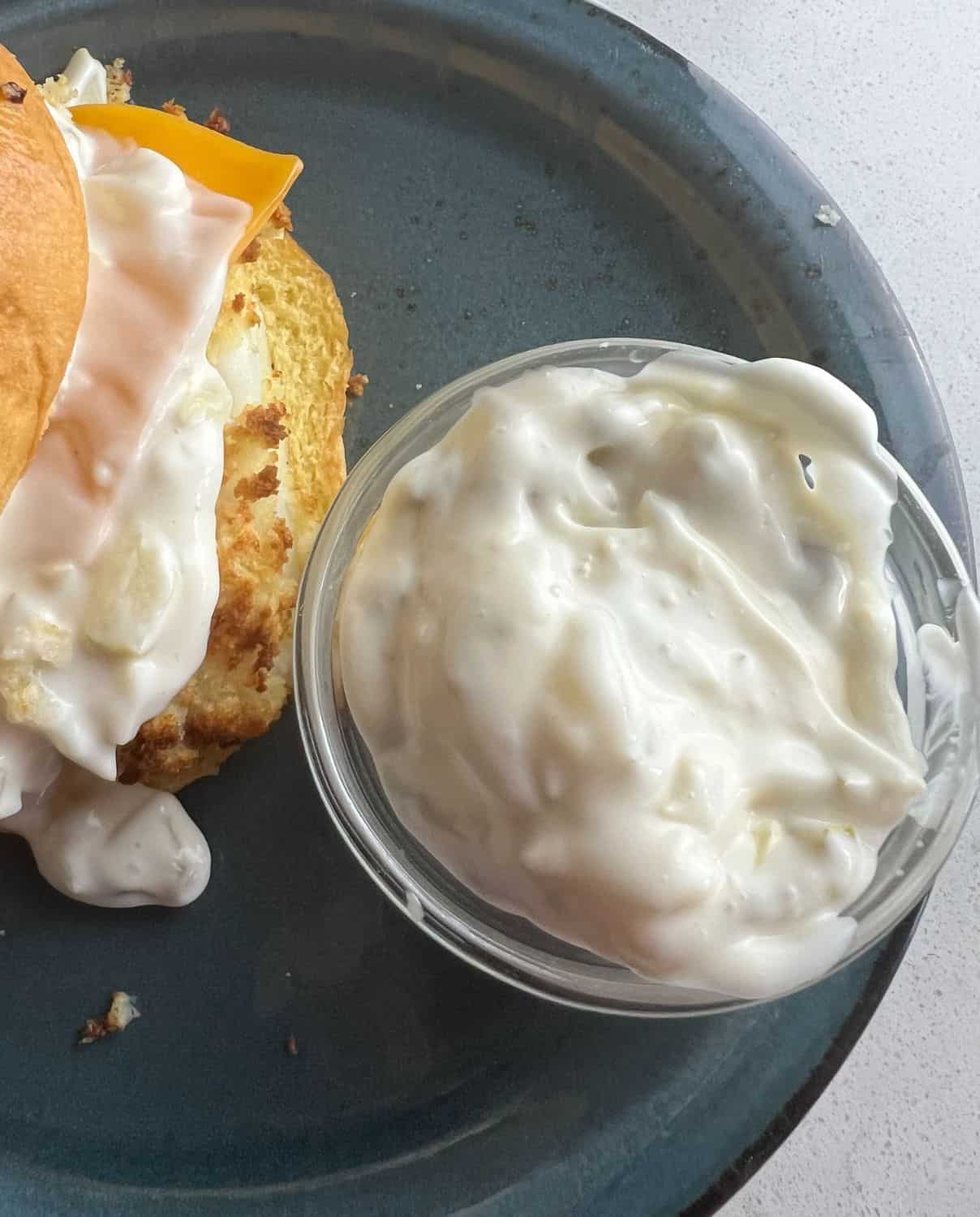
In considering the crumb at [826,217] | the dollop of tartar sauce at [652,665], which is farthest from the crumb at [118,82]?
the crumb at [826,217]

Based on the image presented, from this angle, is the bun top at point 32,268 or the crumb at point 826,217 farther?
the crumb at point 826,217

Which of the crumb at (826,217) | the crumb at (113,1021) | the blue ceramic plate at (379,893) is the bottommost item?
the crumb at (113,1021)

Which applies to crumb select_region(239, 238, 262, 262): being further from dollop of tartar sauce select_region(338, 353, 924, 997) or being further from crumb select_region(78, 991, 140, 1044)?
crumb select_region(78, 991, 140, 1044)

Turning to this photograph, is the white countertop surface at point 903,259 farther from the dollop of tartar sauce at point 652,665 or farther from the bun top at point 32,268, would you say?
the bun top at point 32,268

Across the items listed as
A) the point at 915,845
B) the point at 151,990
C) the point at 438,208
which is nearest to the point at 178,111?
the point at 438,208

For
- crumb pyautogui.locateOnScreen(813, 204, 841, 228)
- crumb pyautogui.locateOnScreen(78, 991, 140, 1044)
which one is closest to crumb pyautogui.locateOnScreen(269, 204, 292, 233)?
crumb pyautogui.locateOnScreen(813, 204, 841, 228)

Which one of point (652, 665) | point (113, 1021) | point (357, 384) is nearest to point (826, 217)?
point (357, 384)

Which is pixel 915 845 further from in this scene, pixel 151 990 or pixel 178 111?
pixel 178 111
